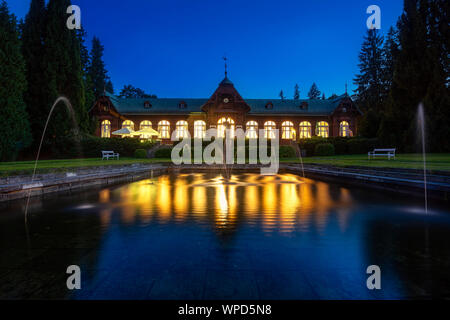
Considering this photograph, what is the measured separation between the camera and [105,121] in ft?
123

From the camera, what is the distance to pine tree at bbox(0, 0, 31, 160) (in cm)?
2106

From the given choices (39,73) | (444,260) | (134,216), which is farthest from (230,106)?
(444,260)

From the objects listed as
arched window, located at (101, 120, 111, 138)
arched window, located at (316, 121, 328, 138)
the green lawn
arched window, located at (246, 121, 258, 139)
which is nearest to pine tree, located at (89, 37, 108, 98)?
Result: arched window, located at (101, 120, 111, 138)

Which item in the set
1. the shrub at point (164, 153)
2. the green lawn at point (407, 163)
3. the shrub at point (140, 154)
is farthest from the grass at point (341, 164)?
the shrub at point (164, 153)

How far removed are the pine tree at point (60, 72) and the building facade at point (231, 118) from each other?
8360 mm

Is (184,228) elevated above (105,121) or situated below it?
below

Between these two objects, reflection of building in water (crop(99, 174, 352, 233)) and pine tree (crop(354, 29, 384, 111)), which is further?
pine tree (crop(354, 29, 384, 111))

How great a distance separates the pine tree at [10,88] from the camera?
2106 cm

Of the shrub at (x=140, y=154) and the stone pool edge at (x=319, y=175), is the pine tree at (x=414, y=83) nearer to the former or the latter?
the stone pool edge at (x=319, y=175)

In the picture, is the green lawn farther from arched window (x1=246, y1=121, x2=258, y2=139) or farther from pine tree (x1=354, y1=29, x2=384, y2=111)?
pine tree (x1=354, y1=29, x2=384, y2=111)

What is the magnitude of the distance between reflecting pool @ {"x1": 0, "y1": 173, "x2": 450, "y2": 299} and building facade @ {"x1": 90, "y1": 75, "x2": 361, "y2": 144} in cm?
3075

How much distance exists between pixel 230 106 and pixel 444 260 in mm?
33730
